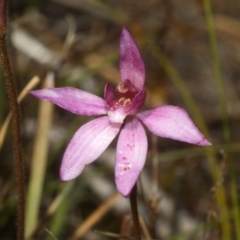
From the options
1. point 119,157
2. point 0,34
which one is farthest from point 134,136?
point 0,34

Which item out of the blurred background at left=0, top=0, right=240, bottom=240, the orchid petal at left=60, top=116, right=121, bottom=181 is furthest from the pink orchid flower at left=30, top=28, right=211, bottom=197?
the blurred background at left=0, top=0, right=240, bottom=240

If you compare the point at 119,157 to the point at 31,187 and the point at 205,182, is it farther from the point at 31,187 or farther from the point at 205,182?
the point at 205,182

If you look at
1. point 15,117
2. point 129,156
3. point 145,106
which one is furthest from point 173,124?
point 145,106

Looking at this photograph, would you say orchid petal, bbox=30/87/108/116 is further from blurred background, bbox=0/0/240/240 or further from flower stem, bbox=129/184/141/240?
blurred background, bbox=0/0/240/240

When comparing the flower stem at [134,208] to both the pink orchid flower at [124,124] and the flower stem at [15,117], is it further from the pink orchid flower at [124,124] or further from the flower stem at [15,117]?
the flower stem at [15,117]

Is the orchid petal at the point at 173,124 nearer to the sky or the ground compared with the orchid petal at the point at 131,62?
nearer to the ground

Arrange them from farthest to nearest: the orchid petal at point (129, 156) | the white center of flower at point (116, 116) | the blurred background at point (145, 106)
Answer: the blurred background at point (145, 106) < the white center of flower at point (116, 116) < the orchid petal at point (129, 156)

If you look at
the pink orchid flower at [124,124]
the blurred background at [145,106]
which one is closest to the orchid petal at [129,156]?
the pink orchid flower at [124,124]

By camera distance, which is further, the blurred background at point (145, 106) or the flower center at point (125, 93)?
the blurred background at point (145, 106)

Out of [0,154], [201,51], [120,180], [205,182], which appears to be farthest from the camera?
[201,51]
